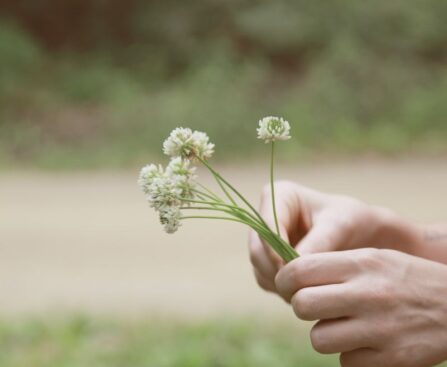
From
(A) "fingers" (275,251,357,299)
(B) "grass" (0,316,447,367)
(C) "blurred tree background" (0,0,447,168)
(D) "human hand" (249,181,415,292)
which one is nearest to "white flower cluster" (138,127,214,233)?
(A) "fingers" (275,251,357,299)

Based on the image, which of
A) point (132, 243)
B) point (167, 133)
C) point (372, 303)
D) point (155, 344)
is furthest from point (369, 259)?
point (167, 133)

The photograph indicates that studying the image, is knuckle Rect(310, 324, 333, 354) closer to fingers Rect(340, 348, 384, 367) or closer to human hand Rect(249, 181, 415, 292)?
fingers Rect(340, 348, 384, 367)

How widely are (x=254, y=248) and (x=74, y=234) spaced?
3.45 metres

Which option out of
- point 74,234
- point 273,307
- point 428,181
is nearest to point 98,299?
point 273,307

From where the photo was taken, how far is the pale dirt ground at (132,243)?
3.47 metres

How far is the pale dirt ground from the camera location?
3.47m

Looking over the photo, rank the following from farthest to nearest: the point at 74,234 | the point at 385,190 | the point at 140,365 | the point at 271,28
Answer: the point at 271,28, the point at 385,190, the point at 74,234, the point at 140,365

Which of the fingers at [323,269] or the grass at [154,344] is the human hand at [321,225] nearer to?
the fingers at [323,269]

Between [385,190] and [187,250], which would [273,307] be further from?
[385,190]

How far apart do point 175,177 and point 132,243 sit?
357 cm

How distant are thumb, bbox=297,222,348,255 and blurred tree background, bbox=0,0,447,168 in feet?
15.8

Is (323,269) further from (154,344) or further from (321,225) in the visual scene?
(154,344)

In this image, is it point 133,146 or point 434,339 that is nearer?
point 434,339

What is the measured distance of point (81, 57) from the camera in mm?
8477
